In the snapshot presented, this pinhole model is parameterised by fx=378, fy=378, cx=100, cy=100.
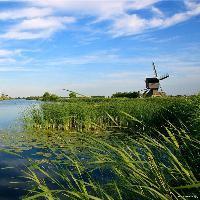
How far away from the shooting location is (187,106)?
14.8 metres

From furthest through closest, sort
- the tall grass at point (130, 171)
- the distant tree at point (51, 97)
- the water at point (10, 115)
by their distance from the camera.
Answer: the distant tree at point (51, 97) < the water at point (10, 115) < the tall grass at point (130, 171)

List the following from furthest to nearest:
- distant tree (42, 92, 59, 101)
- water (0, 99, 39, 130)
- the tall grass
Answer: distant tree (42, 92, 59, 101) → water (0, 99, 39, 130) → the tall grass

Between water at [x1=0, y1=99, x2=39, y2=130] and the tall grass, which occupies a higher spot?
the tall grass

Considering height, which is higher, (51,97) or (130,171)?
(51,97)

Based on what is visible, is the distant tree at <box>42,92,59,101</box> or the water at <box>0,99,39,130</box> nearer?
the water at <box>0,99,39,130</box>

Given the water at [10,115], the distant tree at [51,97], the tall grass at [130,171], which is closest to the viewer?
the tall grass at [130,171]

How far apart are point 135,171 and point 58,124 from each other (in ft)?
70.2

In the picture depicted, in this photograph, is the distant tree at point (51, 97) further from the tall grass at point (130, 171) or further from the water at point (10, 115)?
the tall grass at point (130, 171)

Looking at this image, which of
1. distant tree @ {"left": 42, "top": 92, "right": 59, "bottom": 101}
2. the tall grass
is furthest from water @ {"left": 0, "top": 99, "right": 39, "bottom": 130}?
the tall grass

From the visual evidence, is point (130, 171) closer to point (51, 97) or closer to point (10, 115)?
point (10, 115)

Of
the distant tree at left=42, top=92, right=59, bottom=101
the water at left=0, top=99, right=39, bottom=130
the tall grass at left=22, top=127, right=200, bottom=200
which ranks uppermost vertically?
the distant tree at left=42, top=92, right=59, bottom=101

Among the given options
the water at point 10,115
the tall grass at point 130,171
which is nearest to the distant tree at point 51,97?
the water at point 10,115

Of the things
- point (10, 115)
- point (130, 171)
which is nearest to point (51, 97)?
point (10, 115)

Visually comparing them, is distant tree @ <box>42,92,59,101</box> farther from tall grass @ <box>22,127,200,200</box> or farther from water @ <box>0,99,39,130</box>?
tall grass @ <box>22,127,200,200</box>
